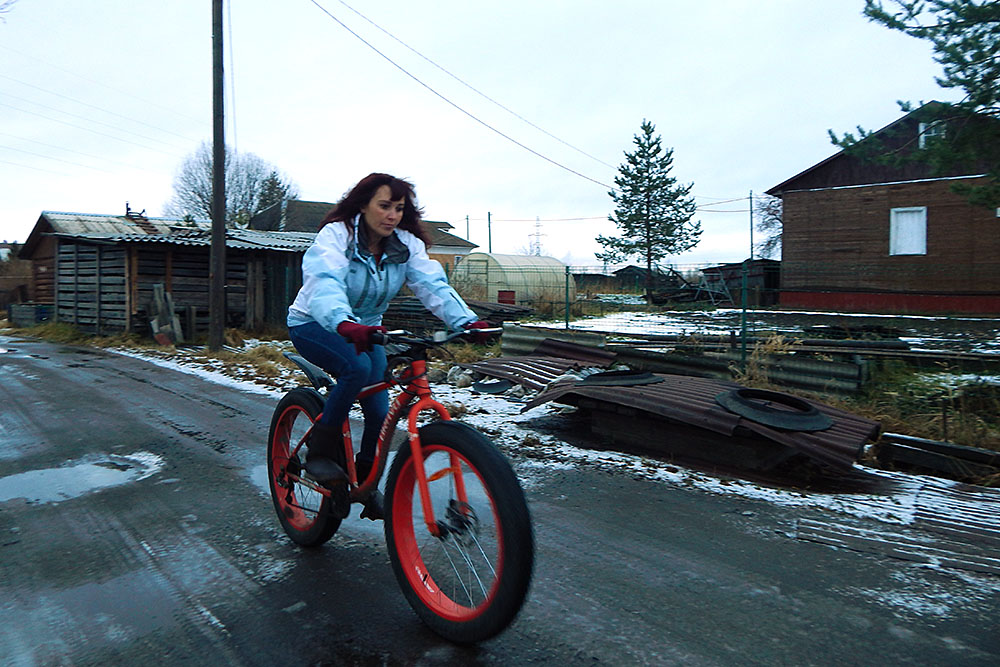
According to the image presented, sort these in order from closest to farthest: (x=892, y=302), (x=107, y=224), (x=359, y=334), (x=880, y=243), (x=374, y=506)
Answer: (x=359, y=334) < (x=374, y=506) < (x=892, y=302) < (x=880, y=243) < (x=107, y=224)

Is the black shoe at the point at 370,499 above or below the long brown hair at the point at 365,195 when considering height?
below

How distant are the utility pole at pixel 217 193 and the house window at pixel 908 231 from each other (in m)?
22.9

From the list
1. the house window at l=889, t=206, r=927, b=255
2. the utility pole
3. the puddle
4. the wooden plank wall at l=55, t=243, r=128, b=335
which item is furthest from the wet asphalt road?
the house window at l=889, t=206, r=927, b=255

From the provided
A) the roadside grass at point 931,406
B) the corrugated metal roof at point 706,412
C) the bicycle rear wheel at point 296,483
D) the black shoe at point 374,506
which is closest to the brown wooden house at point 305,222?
the roadside grass at point 931,406

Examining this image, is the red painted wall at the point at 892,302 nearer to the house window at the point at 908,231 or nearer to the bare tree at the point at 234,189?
the house window at the point at 908,231

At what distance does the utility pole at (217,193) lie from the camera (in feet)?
47.3

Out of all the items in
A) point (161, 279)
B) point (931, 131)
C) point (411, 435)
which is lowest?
point (411, 435)

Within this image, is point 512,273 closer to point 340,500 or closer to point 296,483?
point 296,483

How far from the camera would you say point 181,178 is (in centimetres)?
6034

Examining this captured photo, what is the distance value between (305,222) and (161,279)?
131 ft

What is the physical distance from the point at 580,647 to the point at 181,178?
2595 inches

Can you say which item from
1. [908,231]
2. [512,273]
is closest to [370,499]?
[908,231]

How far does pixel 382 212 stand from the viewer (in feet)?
10.3

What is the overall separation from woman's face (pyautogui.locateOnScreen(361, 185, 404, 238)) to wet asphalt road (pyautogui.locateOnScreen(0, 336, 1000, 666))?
1629 mm
